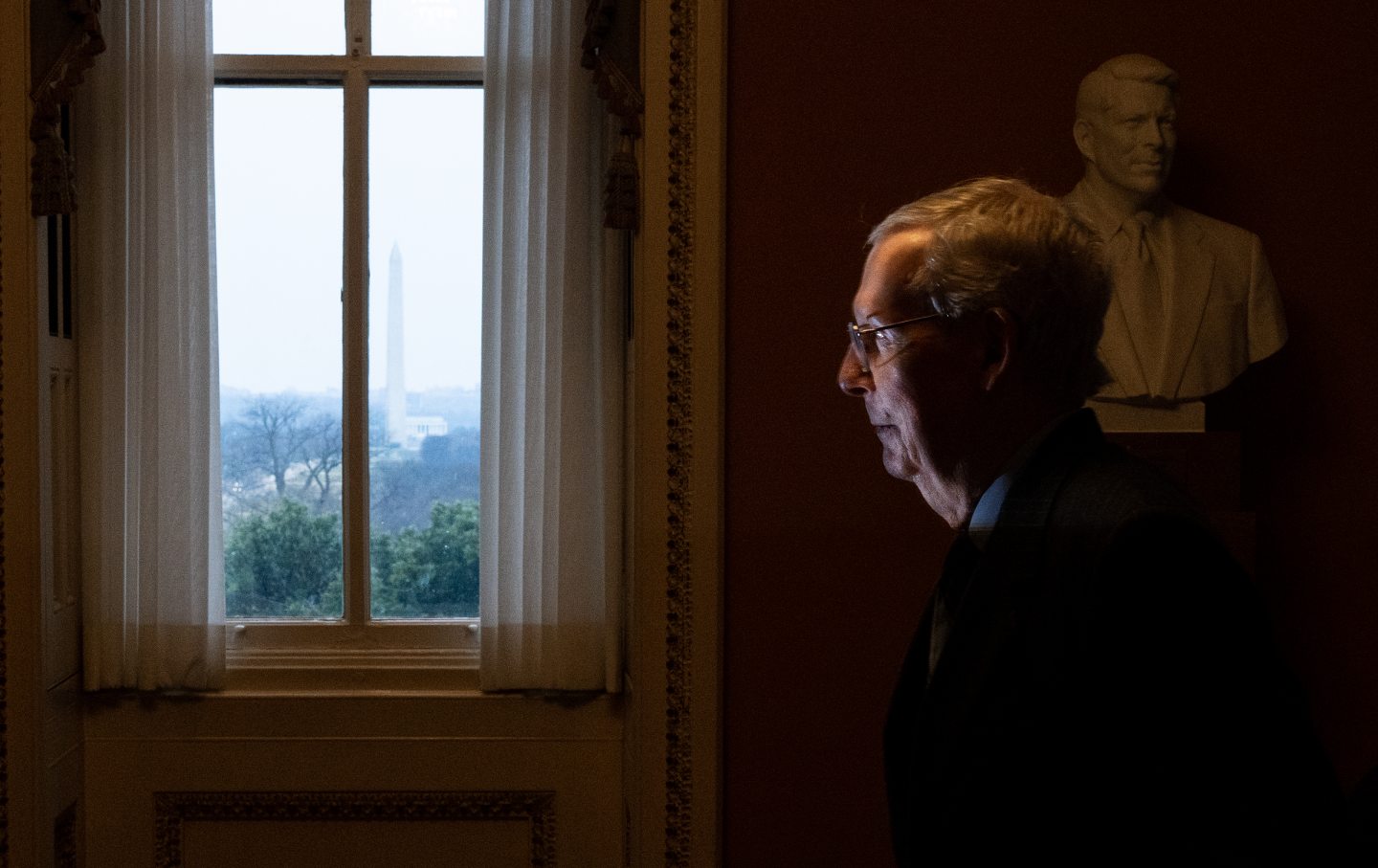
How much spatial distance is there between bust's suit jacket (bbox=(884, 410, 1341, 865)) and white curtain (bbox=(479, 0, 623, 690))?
6.55ft

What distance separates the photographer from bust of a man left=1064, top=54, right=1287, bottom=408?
Answer: 249 cm

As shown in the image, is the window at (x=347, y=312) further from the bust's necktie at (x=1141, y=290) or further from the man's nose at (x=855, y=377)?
the man's nose at (x=855, y=377)

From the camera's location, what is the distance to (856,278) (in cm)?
A: 291

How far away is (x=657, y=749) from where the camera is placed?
9.46ft

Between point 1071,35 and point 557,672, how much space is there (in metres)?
2.02

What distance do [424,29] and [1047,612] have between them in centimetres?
267

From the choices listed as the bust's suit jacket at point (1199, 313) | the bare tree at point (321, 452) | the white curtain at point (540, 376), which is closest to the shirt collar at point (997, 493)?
the bust's suit jacket at point (1199, 313)

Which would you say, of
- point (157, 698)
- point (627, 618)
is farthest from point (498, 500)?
point (157, 698)

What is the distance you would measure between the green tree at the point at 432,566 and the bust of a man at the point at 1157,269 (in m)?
1.68

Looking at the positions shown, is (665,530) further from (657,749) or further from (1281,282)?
(1281,282)

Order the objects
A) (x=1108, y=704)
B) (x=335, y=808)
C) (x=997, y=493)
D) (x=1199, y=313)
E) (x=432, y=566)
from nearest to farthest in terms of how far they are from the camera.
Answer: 1. (x=1108, y=704)
2. (x=997, y=493)
3. (x=1199, y=313)
4. (x=335, y=808)
5. (x=432, y=566)

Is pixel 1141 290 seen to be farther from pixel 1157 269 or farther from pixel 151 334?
pixel 151 334

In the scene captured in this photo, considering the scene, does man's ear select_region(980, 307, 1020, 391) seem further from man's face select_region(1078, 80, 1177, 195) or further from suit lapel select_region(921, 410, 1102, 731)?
man's face select_region(1078, 80, 1177, 195)

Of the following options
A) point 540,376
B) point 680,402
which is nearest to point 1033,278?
point 680,402
